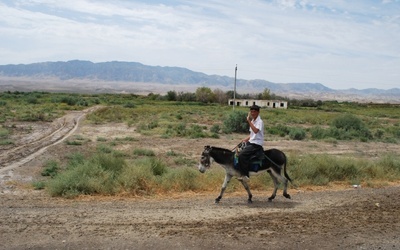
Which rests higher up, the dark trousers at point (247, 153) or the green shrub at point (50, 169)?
the dark trousers at point (247, 153)

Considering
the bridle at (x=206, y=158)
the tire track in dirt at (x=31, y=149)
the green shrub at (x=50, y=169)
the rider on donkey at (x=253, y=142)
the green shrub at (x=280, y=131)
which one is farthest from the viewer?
the green shrub at (x=280, y=131)

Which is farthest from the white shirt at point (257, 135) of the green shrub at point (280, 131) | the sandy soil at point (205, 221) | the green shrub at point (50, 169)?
the green shrub at point (280, 131)

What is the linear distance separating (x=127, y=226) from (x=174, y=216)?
44.9 inches

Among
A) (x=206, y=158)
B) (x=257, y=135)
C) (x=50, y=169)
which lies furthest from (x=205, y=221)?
(x=50, y=169)

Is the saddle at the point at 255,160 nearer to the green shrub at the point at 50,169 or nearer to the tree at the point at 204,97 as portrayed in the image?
the green shrub at the point at 50,169

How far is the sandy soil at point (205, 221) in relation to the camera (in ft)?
23.6

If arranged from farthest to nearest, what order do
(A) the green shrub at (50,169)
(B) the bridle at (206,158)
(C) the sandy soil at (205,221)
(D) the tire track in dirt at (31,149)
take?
(D) the tire track in dirt at (31,149), (A) the green shrub at (50,169), (B) the bridle at (206,158), (C) the sandy soil at (205,221)

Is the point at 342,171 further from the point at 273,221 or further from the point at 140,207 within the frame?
the point at 140,207

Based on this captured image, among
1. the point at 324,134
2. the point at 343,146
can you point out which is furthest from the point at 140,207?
the point at 324,134

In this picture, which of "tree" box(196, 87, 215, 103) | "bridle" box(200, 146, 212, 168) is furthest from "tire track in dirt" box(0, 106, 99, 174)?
"tree" box(196, 87, 215, 103)

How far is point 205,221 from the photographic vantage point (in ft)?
27.4

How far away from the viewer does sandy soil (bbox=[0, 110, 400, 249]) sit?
720cm

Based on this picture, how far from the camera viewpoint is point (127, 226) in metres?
7.91

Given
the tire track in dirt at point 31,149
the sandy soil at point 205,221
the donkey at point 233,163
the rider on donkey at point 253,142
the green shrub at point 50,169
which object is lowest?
the tire track in dirt at point 31,149
